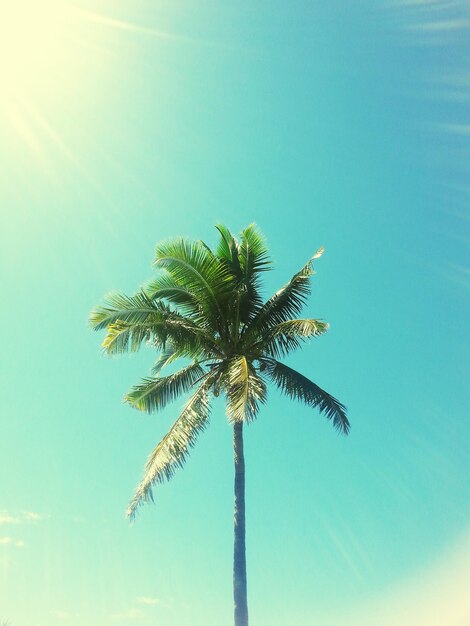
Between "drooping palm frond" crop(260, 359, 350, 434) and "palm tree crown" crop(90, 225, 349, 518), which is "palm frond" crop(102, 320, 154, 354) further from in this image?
"drooping palm frond" crop(260, 359, 350, 434)

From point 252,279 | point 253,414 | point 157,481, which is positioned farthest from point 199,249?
point 157,481

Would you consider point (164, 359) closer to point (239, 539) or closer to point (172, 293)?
point (172, 293)

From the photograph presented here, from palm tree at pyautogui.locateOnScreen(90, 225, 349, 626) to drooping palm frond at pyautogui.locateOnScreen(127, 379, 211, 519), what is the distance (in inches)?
1.0

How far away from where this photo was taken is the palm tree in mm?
13883

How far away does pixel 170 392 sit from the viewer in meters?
15.1

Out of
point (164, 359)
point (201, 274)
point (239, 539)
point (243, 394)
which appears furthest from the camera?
point (164, 359)

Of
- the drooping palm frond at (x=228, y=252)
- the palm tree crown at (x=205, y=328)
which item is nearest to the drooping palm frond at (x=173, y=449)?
the palm tree crown at (x=205, y=328)

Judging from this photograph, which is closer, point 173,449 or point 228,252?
point 173,449

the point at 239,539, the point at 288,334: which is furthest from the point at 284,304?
the point at 239,539

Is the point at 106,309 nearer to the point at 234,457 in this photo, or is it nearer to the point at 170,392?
the point at 170,392

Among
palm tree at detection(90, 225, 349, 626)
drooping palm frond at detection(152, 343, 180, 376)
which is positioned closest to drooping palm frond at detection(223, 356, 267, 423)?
palm tree at detection(90, 225, 349, 626)

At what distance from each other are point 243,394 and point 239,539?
12.9 ft

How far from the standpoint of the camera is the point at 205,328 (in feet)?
50.4

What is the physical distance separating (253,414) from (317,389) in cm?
312
